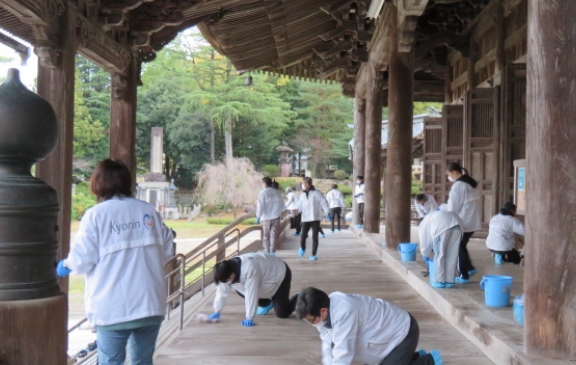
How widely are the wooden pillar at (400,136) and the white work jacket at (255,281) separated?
3799 millimetres

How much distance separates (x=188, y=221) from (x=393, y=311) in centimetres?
2792

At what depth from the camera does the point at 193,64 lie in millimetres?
35656

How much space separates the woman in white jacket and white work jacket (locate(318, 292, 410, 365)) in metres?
4.44

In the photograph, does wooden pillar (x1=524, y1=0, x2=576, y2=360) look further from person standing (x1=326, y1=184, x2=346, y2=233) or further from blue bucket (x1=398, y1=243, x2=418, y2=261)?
person standing (x1=326, y1=184, x2=346, y2=233)

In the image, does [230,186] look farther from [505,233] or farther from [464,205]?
[464,205]

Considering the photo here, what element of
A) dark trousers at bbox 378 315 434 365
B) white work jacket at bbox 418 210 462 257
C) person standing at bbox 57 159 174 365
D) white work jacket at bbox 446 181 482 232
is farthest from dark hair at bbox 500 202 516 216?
person standing at bbox 57 159 174 365

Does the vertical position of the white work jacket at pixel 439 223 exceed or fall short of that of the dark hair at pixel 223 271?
it exceeds it

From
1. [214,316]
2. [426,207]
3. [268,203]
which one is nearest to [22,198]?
[214,316]

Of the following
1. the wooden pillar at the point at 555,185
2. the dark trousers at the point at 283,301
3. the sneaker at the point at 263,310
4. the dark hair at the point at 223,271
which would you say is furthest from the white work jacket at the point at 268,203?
the wooden pillar at the point at 555,185

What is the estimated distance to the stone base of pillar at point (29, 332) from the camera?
2301 millimetres

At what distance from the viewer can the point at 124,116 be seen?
8.77 m

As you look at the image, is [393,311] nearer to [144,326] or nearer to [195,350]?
[144,326]

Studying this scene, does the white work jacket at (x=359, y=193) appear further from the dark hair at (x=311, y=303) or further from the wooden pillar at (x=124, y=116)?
the dark hair at (x=311, y=303)

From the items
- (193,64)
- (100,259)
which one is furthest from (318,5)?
(193,64)
